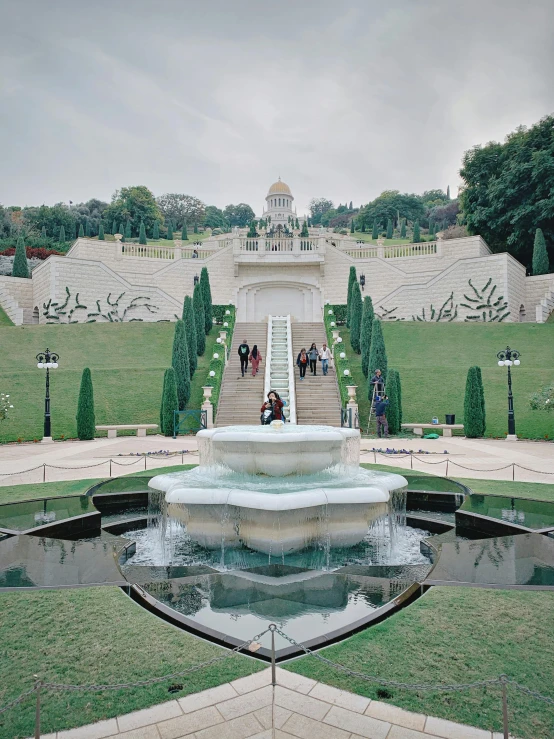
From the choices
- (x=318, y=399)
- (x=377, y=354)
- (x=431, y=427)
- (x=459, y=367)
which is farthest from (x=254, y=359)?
(x=459, y=367)

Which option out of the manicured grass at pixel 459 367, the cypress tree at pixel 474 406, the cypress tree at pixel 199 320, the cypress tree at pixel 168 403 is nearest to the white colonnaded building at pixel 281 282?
the manicured grass at pixel 459 367

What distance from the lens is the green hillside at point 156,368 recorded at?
18.3 meters

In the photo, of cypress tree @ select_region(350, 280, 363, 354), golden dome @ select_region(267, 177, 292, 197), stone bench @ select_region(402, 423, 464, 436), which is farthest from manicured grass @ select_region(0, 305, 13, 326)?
golden dome @ select_region(267, 177, 292, 197)

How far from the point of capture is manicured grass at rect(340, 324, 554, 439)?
18391 mm

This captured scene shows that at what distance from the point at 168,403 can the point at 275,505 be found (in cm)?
1267

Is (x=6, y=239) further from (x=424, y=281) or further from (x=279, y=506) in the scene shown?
(x=279, y=506)

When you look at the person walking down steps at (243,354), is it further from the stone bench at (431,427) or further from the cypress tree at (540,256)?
the cypress tree at (540,256)

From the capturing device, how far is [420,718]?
2744mm

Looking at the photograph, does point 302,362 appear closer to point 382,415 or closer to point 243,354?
point 243,354

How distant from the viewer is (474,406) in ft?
55.0

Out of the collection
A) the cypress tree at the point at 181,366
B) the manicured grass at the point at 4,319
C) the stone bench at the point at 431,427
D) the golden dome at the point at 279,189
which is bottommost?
the stone bench at the point at 431,427

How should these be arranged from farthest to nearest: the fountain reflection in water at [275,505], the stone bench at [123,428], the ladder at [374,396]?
the ladder at [374,396]
the stone bench at [123,428]
the fountain reflection in water at [275,505]

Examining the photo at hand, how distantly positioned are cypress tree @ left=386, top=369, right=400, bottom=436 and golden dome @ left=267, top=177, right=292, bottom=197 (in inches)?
2933

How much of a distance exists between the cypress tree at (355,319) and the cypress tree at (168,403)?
11476 mm
